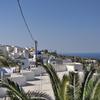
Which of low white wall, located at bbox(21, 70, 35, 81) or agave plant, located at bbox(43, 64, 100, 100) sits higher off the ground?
agave plant, located at bbox(43, 64, 100, 100)

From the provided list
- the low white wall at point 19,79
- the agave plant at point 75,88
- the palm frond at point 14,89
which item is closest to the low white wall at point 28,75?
the low white wall at point 19,79

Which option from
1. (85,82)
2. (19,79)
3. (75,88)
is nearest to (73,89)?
(75,88)

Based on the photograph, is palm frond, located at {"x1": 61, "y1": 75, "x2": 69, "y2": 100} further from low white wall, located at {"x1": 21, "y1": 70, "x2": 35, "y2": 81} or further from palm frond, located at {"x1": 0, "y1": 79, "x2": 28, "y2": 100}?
low white wall, located at {"x1": 21, "y1": 70, "x2": 35, "y2": 81}

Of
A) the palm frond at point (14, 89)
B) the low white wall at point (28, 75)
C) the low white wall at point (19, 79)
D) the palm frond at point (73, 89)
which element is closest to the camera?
→ the palm frond at point (14, 89)

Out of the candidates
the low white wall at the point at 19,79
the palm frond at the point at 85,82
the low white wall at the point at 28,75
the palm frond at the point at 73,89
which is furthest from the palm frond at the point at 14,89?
the low white wall at the point at 28,75

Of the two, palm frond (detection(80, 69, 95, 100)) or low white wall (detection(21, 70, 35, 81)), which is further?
low white wall (detection(21, 70, 35, 81))

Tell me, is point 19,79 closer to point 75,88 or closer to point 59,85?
point 75,88

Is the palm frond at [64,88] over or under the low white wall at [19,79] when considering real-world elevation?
over

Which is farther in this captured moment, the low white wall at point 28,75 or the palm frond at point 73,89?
the low white wall at point 28,75

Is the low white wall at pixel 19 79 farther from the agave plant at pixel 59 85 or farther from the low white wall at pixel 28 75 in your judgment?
the agave plant at pixel 59 85

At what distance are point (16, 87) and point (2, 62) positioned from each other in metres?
4.30

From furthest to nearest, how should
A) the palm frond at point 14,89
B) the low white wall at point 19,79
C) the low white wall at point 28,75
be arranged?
the low white wall at point 28,75, the low white wall at point 19,79, the palm frond at point 14,89

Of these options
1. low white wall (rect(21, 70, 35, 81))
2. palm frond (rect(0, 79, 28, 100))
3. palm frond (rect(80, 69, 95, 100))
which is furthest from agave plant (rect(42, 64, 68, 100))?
low white wall (rect(21, 70, 35, 81))

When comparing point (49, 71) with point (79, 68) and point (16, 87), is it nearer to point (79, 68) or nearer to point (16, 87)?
point (16, 87)
